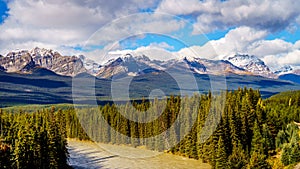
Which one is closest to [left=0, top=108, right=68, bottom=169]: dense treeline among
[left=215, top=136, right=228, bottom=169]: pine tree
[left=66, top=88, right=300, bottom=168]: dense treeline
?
[left=215, top=136, right=228, bottom=169]: pine tree

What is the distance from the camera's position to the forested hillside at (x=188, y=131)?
57.8 meters

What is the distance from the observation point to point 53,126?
63625 mm

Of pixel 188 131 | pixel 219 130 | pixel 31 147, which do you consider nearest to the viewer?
pixel 31 147

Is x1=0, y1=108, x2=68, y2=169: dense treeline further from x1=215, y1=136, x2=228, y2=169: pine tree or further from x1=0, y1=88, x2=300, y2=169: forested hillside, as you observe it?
x1=215, y1=136, x2=228, y2=169: pine tree

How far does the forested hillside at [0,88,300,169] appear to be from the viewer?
57.8 meters

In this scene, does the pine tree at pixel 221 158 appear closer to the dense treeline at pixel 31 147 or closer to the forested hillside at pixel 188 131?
the forested hillside at pixel 188 131

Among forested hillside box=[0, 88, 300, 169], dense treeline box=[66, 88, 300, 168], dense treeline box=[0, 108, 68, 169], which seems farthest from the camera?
dense treeline box=[66, 88, 300, 168]

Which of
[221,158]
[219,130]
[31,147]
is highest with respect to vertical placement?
[219,130]

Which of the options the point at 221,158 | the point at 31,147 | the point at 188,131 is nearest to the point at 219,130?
the point at 221,158

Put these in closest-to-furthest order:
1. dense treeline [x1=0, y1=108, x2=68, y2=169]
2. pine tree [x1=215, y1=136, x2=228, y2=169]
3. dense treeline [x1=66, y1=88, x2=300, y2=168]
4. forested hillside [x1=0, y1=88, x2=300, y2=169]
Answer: dense treeline [x1=0, y1=108, x2=68, y2=169]
forested hillside [x1=0, y1=88, x2=300, y2=169]
pine tree [x1=215, y1=136, x2=228, y2=169]
dense treeline [x1=66, y1=88, x2=300, y2=168]

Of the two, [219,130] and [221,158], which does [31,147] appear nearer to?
[221,158]

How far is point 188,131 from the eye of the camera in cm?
9188

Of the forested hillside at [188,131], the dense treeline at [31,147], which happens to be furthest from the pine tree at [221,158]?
Result: the dense treeline at [31,147]

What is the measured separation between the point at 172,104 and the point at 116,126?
31839 millimetres
